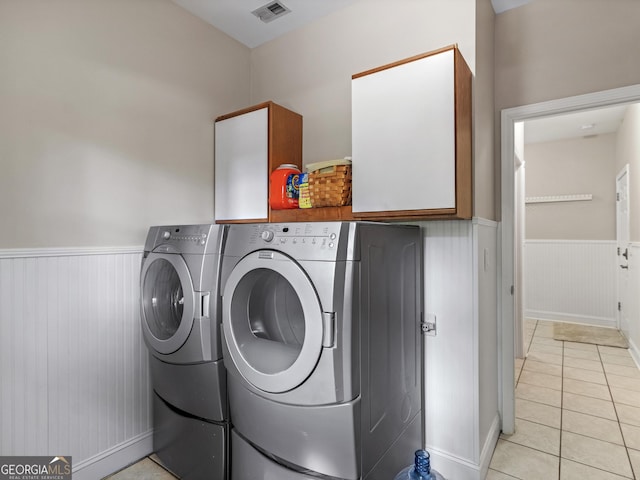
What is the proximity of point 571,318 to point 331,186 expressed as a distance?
194 inches

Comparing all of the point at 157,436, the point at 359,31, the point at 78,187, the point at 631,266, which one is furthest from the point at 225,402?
the point at 631,266

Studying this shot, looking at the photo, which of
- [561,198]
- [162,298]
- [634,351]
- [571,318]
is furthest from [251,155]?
[571,318]

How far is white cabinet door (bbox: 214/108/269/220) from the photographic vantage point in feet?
7.33

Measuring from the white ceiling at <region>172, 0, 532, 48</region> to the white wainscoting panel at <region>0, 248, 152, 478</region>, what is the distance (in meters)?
1.60

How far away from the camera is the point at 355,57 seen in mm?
2160

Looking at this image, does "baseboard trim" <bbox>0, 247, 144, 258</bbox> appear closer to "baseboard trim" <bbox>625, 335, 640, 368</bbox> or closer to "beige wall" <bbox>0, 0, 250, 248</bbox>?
"beige wall" <bbox>0, 0, 250, 248</bbox>

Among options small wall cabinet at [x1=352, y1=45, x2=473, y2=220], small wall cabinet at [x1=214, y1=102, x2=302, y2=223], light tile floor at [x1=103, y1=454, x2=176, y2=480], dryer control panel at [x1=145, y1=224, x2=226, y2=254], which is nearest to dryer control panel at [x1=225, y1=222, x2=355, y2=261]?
dryer control panel at [x1=145, y1=224, x2=226, y2=254]

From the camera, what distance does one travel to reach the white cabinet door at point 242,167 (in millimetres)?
2234

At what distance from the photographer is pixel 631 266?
3.79 metres

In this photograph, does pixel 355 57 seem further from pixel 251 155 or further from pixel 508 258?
pixel 508 258

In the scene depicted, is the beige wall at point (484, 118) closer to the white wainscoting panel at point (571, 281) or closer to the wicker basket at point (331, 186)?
the wicker basket at point (331, 186)

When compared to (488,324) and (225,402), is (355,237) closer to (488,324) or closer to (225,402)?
(225,402)

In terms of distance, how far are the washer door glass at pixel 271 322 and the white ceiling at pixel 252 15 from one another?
171 cm

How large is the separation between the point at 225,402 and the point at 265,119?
1622mm
